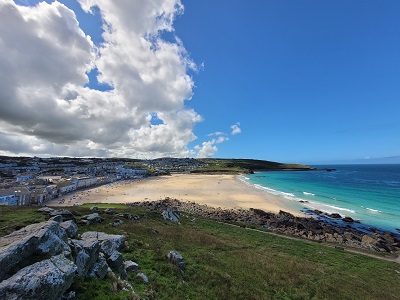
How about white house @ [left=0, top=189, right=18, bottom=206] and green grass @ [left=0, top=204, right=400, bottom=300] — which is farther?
white house @ [left=0, top=189, right=18, bottom=206]

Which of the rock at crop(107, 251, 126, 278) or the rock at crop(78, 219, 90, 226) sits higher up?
the rock at crop(107, 251, 126, 278)

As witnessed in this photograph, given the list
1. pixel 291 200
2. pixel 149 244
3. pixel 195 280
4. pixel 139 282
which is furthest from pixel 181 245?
pixel 291 200

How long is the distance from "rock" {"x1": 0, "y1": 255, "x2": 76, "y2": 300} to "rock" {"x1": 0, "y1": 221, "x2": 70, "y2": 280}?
512 mm

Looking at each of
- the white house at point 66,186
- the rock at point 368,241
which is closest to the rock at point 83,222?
the rock at point 368,241

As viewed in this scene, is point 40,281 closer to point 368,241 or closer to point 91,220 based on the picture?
point 91,220

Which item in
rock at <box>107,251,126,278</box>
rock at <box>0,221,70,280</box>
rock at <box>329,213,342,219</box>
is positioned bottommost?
rock at <box>329,213,342,219</box>

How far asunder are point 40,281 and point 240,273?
11773mm

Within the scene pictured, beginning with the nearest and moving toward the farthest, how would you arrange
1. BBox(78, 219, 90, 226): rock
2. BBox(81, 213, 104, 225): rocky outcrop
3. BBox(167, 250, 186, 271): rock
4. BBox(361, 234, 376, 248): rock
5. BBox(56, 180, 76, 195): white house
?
BBox(167, 250, 186, 271): rock < BBox(78, 219, 90, 226): rock < BBox(81, 213, 104, 225): rocky outcrop < BBox(361, 234, 376, 248): rock < BBox(56, 180, 76, 195): white house

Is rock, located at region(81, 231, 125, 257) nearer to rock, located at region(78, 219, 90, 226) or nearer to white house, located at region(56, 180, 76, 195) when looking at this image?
rock, located at region(78, 219, 90, 226)

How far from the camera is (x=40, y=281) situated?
20.0ft

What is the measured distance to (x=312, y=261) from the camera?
798 inches

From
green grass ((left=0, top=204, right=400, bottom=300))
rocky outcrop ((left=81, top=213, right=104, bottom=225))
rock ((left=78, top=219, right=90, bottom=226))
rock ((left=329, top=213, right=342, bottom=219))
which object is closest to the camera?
green grass ((left=0, top=204, right=400, bottom=300))

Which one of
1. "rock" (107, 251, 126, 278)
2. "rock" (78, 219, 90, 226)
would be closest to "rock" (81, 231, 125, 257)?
"rock" (107, 251, 126, 278)

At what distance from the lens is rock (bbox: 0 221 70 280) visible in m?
6.46
